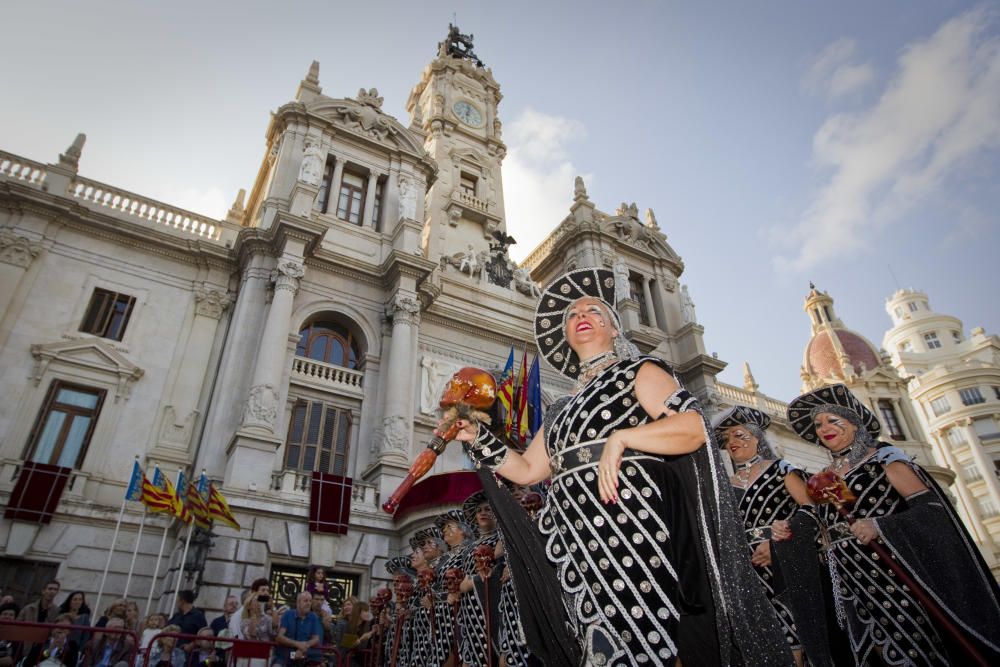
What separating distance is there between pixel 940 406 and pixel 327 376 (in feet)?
155

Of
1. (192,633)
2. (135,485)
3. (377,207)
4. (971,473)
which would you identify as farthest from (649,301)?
(971,473)

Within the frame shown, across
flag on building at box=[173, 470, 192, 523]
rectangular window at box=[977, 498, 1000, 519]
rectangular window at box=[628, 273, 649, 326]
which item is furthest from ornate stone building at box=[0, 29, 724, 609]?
rectangular window at box=[977, 498, 1000, 519]

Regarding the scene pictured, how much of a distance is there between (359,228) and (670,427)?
16.2m

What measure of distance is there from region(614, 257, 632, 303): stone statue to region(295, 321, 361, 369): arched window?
9934 mm

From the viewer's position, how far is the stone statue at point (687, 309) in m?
23.7

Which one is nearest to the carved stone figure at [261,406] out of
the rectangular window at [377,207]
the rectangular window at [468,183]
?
the rectangular window at [377,207]

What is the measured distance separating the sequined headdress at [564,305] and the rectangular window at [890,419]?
94.6 ft

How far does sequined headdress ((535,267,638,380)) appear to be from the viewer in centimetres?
385

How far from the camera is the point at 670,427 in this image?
2.71 metres

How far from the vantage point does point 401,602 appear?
247 inches

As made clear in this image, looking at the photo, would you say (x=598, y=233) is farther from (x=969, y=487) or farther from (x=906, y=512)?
(x=969, y=487)

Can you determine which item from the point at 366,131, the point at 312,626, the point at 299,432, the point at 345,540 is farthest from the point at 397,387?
the point at 366,131

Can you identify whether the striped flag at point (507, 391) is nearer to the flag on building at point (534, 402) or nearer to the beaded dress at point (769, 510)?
the flag on building at point (534, 402)

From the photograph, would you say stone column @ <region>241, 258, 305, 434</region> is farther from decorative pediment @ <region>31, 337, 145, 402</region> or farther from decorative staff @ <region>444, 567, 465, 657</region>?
decorative staff @ <region>444, 567, 465, 657</region>
